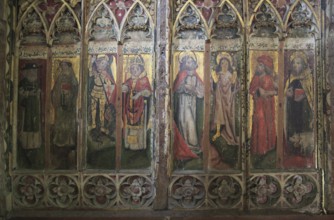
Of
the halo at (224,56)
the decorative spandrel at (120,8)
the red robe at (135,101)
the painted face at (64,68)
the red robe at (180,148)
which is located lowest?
the red robe at (180,148)

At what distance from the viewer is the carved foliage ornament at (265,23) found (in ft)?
16.4

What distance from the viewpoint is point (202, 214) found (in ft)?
15.7

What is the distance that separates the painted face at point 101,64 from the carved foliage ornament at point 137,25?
43 cm

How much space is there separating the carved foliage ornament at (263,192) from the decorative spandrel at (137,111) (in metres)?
1.44

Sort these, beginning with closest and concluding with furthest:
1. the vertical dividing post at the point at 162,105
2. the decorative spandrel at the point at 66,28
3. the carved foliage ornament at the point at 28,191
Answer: the vertical dividing post at the point at 162,105, the carved foliage ornament at the point at 28,191, the decorative spandrel at the point at 66,28

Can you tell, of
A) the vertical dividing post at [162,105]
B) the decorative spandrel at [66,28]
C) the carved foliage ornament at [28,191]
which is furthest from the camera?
the decorative spandrel at [66,28]

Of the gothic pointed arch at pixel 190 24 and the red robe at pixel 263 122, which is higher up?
the gothic pointed arch at pixel 190 24

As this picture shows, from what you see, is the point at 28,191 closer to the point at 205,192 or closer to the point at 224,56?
the point at 205,192

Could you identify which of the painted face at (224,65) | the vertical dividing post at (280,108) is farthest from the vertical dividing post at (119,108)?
the vertical dividing post at (280,108)

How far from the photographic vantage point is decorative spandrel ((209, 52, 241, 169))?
4.93 meters

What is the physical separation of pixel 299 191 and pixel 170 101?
2.10 meters

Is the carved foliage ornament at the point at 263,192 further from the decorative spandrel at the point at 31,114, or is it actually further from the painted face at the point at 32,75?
the painted face at the point at 32,75

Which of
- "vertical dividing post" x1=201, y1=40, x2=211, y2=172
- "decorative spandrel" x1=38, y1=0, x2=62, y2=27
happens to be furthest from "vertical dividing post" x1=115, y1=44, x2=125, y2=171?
"vertical dividing post" x1=201, y1=40, x2=211, y2=172

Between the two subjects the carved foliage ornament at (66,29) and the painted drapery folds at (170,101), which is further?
the carved foliage ornament at (66,29)
